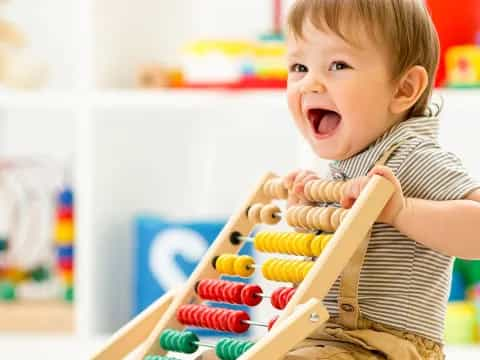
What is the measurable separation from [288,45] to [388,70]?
13 centimetres

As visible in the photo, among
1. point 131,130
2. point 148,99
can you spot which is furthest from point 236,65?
point 131,130

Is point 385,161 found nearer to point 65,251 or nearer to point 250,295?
point 250,295

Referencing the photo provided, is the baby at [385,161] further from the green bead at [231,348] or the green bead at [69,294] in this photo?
the green bead at [69,294]

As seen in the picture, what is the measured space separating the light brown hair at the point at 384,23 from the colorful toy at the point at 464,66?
3.33ft

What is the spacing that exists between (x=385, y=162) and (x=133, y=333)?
15.6 inches

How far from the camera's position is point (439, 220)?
1.15m

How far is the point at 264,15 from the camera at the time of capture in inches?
110

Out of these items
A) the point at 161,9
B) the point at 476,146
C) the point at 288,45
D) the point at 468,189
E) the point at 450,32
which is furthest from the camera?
the point at 161,9

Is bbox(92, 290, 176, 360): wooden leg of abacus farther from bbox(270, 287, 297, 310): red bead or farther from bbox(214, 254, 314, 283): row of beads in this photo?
bbox(270, 287, 297, 310): red bead

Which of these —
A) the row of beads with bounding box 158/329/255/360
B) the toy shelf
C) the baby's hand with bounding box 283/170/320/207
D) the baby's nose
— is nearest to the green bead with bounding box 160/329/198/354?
the row of beads with bounding box 158/329/255/360

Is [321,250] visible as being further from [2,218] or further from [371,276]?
[2,218]

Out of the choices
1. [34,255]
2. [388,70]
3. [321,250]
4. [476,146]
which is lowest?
[34,255]

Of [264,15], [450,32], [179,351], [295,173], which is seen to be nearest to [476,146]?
[450,32]

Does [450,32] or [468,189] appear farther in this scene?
[450,32]
